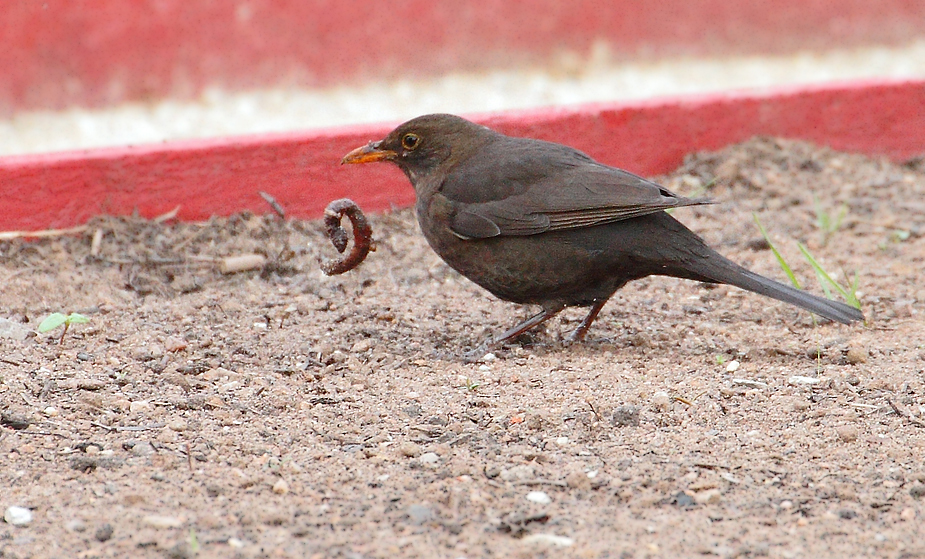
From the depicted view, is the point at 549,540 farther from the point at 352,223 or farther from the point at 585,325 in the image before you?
the point at 352,223

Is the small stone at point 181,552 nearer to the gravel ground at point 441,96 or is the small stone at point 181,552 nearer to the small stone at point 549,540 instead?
the small stone at point 549,540

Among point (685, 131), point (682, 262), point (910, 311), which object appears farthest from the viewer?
point (685, 131)

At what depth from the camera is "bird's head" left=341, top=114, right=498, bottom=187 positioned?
182 inches

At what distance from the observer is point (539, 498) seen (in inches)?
108

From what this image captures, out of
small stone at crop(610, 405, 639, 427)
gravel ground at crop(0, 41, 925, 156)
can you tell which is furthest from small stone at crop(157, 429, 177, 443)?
gravel ground at crop(0, 41, 925, 156)

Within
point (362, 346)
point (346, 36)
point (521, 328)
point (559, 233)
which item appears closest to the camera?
point (362, 346)

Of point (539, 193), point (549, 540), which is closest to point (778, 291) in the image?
point (539, 193)

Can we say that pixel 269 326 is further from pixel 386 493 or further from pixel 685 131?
pixel 685 131

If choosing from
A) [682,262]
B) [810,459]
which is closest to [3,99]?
[682,262]

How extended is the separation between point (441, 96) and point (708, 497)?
4735 mm

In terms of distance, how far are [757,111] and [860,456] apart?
372 cm

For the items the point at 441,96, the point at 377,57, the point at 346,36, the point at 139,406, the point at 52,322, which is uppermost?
the point at 346,36

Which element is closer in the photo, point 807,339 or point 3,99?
point 807,339

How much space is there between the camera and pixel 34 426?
317 centimetres
